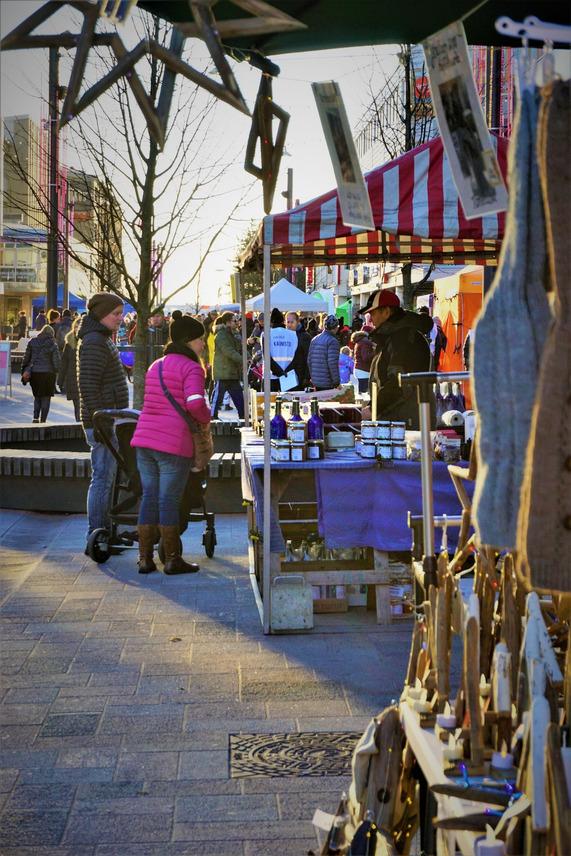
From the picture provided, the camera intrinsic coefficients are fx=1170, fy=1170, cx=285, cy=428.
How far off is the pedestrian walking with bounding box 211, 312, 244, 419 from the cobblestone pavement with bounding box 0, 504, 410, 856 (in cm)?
1061

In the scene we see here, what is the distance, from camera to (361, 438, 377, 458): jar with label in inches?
310

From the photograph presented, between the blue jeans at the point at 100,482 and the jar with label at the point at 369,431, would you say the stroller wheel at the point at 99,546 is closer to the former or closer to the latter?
the blue jeans at the point at 100,482

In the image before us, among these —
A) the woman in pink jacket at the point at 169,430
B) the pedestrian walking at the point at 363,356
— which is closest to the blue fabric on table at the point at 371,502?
the woman in pink jacket at the point at 169,430

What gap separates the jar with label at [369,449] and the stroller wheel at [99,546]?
280 cm

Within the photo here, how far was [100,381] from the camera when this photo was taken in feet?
31.9

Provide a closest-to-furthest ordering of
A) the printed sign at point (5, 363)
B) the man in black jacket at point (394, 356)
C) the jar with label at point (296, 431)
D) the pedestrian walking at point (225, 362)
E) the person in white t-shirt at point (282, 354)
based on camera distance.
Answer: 1. the jar with label at point (296, 431)
2. the man in black jacket at point (394, 356)
3. the person in white t-shirt at point (282, 354)
4. the pedestrian walking at point (225, 362)
5. the printed sign at point (5, 363)

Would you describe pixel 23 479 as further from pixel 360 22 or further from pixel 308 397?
pixel 360 22

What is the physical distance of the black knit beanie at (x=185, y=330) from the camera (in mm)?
8844

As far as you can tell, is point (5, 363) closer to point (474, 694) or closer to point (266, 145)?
point (266, 145)

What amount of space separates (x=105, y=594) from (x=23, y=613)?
2.48ft

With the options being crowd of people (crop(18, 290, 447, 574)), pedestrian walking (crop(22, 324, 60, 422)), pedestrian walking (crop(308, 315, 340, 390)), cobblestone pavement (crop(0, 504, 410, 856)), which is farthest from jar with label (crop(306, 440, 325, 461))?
pedestrian walking (crop(22, 324, 60, 422))

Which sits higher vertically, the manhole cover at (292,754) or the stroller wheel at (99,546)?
the stroller wheel at (99,546)

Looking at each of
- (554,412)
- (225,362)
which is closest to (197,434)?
(554,412)

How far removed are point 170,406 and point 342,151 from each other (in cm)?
480
